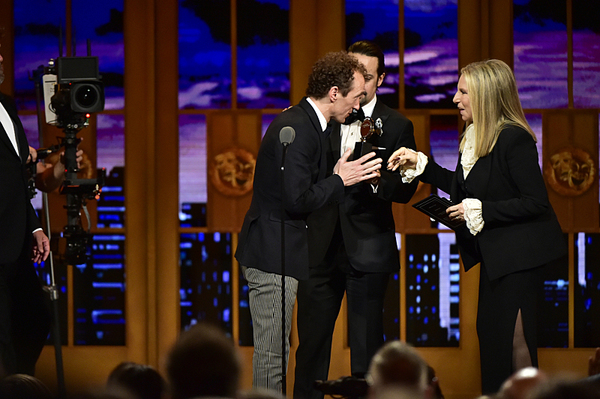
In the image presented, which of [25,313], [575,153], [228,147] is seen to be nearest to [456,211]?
[575,153]

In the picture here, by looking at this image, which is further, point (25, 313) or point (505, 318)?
point (25, 313)

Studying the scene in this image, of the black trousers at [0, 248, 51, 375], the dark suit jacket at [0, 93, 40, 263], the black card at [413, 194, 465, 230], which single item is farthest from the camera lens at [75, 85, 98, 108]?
the black card at [413, 194, 465, 230]

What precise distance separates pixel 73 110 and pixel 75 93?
0.07m

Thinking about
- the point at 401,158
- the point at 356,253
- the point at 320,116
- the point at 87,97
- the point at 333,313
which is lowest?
the point at 333,313

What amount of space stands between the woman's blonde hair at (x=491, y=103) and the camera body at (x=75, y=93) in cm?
152

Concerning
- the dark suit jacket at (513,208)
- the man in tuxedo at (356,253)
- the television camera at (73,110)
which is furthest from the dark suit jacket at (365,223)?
the television camera at (73,110)

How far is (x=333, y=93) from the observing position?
2.59m

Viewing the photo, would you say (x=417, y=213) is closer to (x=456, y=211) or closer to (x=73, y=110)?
(x=456, y=211)

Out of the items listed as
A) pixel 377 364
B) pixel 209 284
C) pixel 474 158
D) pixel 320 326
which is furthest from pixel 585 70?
pixel 377 364

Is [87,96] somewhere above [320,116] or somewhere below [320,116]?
above

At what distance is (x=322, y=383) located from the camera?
196 cm

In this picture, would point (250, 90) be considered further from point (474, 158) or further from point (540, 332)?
point (540, 332)

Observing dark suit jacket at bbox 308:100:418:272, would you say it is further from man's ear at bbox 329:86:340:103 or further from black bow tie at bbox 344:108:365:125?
man's ear at bbox 329:86:340:103

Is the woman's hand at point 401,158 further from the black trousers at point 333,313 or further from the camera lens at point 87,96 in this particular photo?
the camera lens at point 87,96
